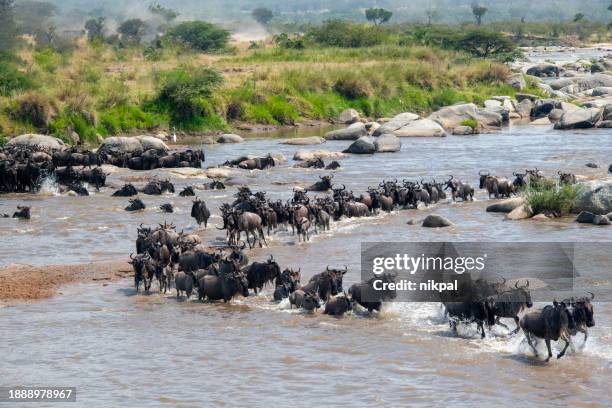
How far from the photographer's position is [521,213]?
23.1 m

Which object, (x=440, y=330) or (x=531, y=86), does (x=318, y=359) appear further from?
(x=531, y=86)

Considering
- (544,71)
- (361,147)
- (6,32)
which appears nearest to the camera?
(361,147)

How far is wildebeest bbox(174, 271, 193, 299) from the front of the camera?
1616 centimetres

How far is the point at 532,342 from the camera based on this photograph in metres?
12.9

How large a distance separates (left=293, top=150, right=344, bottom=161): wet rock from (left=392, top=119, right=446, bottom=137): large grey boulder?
7.28 metres

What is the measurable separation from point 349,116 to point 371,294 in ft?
108

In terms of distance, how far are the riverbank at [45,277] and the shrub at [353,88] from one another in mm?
32044

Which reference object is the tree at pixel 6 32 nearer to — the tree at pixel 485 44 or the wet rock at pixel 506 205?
the wet rock at pixel 506 205

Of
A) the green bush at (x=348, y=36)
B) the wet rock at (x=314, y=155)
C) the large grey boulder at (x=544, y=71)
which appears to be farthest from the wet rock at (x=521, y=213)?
the large grey boulder at (x=544, y=71)

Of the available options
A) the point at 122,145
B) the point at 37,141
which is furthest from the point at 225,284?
the point at 37,141

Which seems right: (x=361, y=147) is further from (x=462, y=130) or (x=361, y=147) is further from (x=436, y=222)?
(x=436, y=222)

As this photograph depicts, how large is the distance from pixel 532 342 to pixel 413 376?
1660 millimetres

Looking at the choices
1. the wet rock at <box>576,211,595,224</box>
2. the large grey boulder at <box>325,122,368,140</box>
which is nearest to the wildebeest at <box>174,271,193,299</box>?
the wet rock at <box>576,211,595,224</box>

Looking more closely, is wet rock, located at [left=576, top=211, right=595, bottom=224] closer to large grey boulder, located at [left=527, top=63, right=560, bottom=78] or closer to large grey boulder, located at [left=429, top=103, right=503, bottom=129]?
large grey boulder, located at [left=429, top=103, right=503, bottom=129]
